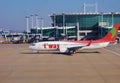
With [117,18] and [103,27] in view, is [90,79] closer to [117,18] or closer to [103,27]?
[103,27]

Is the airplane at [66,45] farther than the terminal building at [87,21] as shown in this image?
No

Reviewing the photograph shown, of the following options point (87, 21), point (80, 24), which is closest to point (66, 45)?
point (87, 21)

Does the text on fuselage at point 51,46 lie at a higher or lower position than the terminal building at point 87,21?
lower

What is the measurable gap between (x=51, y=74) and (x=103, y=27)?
127 meters

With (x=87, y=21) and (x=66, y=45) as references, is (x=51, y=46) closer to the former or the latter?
(x=66, y=45)

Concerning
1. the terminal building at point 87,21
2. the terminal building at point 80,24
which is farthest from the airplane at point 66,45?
the terminal building at point 87,21

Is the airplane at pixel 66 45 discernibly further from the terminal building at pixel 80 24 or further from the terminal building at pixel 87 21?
the terminal building at pixel 87 21

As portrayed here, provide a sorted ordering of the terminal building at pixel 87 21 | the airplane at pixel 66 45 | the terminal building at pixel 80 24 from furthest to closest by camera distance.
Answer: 1. the terminal building at pixel 87 21
2. the terminal building at pixel 80 24
3. the airplane at pixel 66 45

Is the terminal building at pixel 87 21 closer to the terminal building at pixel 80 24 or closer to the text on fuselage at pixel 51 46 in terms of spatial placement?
the terminal building at pixel 80 24

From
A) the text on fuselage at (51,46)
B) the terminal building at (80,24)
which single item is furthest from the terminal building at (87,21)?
the text on fuselage at (51,46)

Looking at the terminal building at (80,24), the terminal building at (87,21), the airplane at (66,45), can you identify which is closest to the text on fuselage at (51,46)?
the airplane at (66,45)

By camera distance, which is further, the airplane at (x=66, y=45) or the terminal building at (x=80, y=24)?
the terminal building at (x=80, y=24)

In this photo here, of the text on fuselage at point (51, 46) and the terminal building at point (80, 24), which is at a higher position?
the terminal building at point (80, 24)

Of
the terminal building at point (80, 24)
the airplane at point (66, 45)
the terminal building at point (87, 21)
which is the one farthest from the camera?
the terminal building at point (87, 21)
